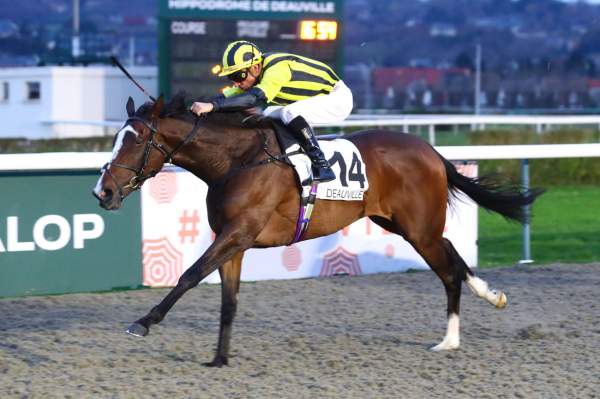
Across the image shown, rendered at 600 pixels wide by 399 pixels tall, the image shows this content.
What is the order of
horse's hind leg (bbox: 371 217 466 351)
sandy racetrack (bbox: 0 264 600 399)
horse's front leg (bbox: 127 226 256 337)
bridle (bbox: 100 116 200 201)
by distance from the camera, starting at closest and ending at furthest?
sandy racetrack (bbox: 0 264 600 399) → horse's front leg (bbox: 127 226 256 337) → bridle (bbox: 100 116 200 201) → horse's hind leg (bbox: 371 217 466 351)

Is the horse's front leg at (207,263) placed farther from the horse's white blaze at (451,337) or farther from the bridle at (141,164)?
the horse's white blaze at (451,337)

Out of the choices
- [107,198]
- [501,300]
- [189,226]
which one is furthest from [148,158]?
[189,226]

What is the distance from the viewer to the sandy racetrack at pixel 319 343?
16.2 feet

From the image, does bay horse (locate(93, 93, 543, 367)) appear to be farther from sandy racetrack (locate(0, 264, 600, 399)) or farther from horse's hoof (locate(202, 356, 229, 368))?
sandy racetrack (locate(0, 264, 600, 399))

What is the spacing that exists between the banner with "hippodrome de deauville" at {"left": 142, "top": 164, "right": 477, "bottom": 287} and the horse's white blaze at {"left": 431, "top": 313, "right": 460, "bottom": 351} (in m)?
1.72

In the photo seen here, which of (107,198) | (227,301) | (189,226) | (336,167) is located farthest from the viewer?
(189,226)

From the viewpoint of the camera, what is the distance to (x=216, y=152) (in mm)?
5516

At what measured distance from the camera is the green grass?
9172 mm

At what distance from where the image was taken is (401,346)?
19.2 ft

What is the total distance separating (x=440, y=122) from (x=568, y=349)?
29.9 feet

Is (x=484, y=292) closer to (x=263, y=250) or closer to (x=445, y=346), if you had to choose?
(x=445, y=346)

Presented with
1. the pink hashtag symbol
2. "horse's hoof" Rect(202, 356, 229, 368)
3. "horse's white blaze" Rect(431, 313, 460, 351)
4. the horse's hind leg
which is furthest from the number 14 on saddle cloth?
the pink hashtag symbol

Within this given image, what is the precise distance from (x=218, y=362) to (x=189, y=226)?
2.41 metres

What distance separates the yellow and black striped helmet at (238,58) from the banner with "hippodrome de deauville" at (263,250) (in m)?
2.12
